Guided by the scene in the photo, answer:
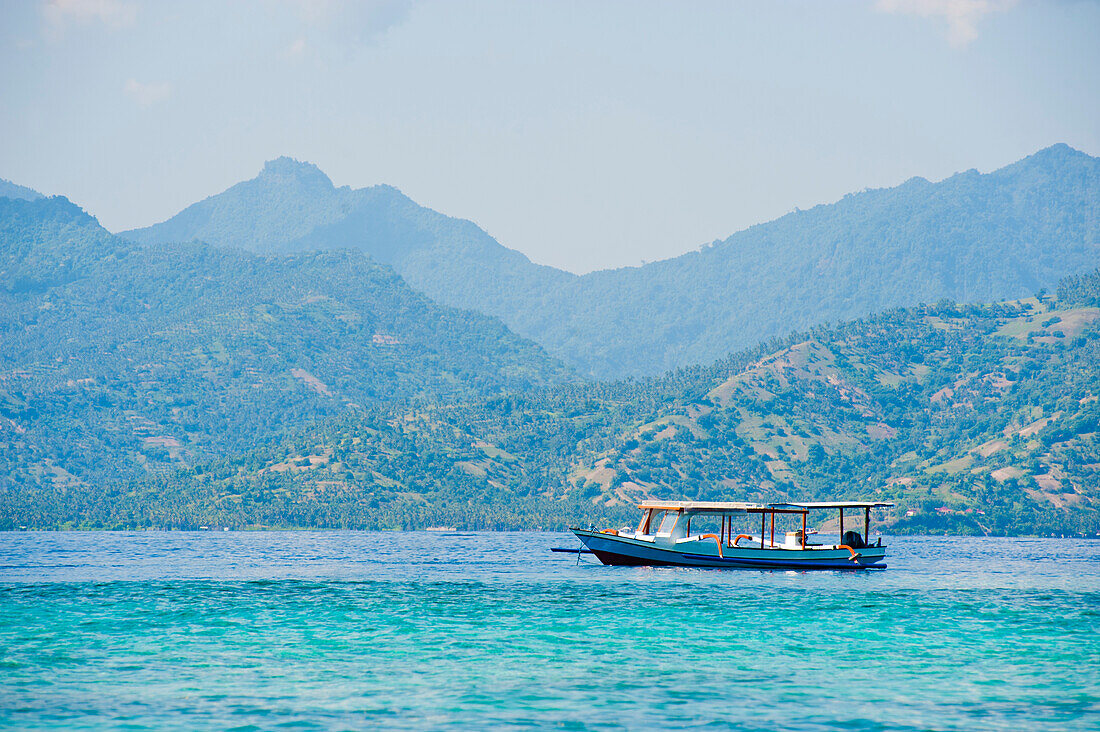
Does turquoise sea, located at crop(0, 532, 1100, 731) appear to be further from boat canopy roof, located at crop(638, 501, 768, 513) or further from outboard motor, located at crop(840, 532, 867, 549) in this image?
outboard motor, located at crop(840, 532, 867, 549)

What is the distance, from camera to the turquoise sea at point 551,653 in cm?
4600

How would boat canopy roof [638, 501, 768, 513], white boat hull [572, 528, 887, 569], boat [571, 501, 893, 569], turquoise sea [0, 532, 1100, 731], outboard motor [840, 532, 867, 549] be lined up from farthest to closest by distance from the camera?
1. outboard motor [840, 532, 867, 549]
2. white boat hull [572, 528, 887, 569]
3. boat [571, 501, 893, 569]
4. boat canopy roof [638, 501, 768, 513]
5. turquoise sea [0, 532, 1100, 731]

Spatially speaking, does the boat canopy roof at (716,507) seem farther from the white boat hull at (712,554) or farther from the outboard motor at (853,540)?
the outboard motor at (853,540)

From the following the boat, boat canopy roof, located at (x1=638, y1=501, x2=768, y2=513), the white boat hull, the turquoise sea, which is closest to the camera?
the turquoise sea

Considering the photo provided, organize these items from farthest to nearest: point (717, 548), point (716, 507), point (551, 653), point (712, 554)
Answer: point (712, 554) → point (717, 548) → point (716, 507) → point (551, 653)

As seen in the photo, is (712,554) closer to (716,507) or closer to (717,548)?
(717,548)

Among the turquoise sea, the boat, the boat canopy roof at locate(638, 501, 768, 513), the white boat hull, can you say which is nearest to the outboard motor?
the boat

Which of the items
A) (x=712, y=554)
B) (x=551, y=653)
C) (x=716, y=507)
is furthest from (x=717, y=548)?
(x=551, y=653)

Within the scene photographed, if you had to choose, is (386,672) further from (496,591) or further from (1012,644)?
(496,591)

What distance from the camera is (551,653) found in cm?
6225

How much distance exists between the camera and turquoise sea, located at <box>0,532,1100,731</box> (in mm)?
46000

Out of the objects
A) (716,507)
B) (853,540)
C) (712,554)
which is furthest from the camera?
(853,540)

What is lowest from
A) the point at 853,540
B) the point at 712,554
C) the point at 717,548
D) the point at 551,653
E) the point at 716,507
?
the point at 551,653

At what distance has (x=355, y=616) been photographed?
261ft
